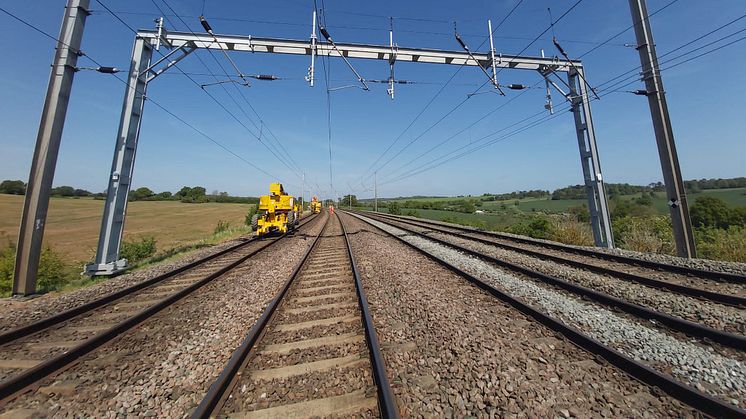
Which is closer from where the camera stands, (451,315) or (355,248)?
(451,315)

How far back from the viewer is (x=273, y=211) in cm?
1539

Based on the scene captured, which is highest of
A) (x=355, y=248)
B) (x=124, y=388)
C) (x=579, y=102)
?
(x=579, y=102)

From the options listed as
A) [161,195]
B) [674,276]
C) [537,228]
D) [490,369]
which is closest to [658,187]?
[537,228]

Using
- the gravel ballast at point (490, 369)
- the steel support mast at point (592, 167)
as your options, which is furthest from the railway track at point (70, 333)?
the steel support mast at point (592, 167)

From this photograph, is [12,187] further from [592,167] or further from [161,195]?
[592,167]

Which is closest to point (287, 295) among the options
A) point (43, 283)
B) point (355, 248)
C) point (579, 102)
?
point (355, 248)

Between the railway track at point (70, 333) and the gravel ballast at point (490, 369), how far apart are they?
3.97 m

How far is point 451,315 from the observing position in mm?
4566

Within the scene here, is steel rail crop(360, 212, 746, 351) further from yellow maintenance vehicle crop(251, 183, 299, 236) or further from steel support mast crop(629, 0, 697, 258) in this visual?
yellow maintenance vehicle crop(251, 183, 299, 236)

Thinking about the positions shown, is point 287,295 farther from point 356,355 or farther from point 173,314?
point 356,355

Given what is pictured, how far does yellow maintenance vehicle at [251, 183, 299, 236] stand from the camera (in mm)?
15312

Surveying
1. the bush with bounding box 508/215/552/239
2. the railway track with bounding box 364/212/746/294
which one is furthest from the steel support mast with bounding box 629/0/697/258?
the bush with bounding box 508/215/552/239

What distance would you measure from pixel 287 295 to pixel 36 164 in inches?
292

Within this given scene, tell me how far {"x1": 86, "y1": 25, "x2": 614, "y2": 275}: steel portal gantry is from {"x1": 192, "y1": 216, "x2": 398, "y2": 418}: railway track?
738 centimetres
